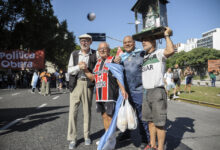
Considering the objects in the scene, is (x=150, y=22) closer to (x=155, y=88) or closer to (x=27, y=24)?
(x=155, y=88)

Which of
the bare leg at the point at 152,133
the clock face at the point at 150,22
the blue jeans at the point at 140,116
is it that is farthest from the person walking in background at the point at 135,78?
the clock face at the point at 150,22

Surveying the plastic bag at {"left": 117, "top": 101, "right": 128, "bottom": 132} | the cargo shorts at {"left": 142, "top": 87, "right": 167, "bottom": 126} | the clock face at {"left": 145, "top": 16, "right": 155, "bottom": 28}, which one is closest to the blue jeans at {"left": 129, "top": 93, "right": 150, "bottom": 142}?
the cargo shorts at {"left": 142, "top": 87, "right": 167, "bottom": 126}

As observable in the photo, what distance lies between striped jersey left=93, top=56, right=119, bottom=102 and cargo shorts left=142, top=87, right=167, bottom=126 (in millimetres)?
566

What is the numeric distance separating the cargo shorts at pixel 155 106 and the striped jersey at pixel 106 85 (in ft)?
1.86

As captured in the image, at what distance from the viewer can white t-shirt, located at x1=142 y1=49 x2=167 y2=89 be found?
2.82 m

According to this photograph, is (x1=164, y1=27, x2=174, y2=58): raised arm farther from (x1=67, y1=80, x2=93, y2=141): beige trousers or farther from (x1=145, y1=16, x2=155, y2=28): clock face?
(x1=145, y1=16, x2=155, y2=28): clock face

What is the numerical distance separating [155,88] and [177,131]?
2.09 metres

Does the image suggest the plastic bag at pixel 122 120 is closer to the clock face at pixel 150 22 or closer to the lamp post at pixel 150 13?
the lamp post at pixel 150 13

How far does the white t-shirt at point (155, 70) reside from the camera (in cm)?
282

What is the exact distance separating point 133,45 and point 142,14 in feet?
19.8

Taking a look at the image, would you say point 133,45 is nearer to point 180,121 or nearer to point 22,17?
point 180,121

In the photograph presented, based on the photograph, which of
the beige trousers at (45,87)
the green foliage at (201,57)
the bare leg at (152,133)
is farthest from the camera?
the green foliage at (201,57)

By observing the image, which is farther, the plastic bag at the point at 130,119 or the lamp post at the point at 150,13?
the lamp post at the point at 150,13

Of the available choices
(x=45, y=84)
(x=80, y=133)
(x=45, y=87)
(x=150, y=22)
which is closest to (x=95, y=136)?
(x=80, y=133)
